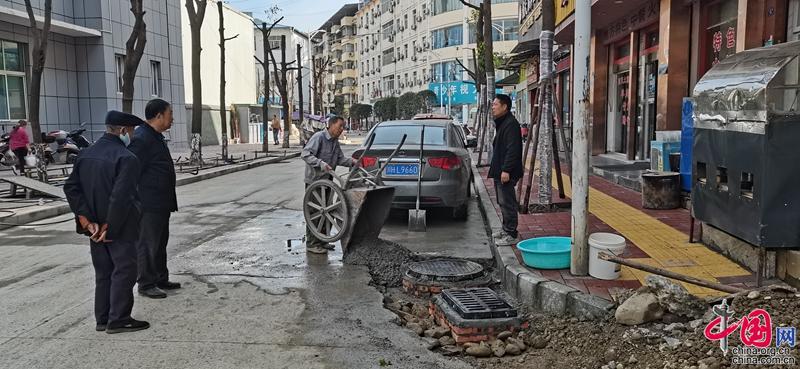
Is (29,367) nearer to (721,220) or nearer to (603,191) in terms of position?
(721,220)

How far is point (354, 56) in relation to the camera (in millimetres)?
102188

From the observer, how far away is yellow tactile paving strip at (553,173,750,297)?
207 inches

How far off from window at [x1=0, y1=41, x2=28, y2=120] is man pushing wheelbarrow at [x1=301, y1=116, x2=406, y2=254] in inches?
661

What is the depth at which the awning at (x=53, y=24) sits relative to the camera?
1820 cm

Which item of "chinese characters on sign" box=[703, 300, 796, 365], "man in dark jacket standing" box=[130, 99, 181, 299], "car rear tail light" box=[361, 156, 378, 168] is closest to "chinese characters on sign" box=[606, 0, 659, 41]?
"car rear tail light" box=[361, 156, 378, 168]

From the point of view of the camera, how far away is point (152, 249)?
18.9 feet

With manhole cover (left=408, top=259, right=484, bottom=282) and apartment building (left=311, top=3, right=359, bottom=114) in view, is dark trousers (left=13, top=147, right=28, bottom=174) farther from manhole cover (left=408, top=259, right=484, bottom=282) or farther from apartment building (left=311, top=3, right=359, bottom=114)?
apartment building (left=311, top=3, right=359, bottom=114)

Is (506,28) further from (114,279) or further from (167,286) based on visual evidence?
(114,279)

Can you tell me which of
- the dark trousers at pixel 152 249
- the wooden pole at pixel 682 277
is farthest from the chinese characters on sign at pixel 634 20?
the dark trousers at pixel 152 249

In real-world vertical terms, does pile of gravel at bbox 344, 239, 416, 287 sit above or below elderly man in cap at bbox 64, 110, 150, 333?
below

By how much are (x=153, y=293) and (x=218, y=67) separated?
39614 mm

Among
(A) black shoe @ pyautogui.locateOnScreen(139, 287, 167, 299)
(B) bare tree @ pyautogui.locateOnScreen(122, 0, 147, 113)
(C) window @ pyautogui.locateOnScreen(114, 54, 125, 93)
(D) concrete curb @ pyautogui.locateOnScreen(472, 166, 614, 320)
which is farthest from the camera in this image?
(C) window @ pyautogui.locateOnScreen(114, 54, 125, 93)

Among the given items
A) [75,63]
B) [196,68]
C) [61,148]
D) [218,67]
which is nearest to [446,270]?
[196,68]

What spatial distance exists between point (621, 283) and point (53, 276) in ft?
18.2
